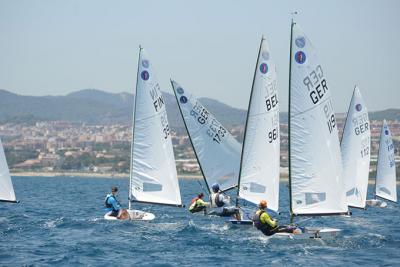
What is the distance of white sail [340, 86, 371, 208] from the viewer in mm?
37406

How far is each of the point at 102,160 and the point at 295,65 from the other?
15326 cm

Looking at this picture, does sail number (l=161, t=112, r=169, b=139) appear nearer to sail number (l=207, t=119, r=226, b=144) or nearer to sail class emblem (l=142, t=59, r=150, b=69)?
sail class emblem (l=142, t=59, r=150, b=69)

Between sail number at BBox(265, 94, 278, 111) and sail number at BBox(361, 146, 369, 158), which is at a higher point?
sail number at BBox(265, 94, 278, 111)

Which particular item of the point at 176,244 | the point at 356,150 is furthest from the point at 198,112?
the point at 176,244

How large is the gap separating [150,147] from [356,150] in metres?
11.8

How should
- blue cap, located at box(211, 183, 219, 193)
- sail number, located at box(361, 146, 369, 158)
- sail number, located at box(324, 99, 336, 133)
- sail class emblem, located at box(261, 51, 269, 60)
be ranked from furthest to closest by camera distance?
sail number, located at box(361, 146, 369, 158)
blue cap, located at box(211, 183, 219, 193)
sail class emblem, located at box(261, 51, 269, 60)
sail number, located at box(324, 99, 336, 133)

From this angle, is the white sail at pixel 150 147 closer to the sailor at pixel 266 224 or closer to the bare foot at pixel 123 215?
the bare foot at pixel 123 215

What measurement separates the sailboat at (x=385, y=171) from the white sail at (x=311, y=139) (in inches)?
820

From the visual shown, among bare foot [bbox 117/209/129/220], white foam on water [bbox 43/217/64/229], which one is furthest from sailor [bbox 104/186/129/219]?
white foam on water [bbox 43/217/64/229]

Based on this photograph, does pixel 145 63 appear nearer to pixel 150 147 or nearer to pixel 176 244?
pixel 150 147

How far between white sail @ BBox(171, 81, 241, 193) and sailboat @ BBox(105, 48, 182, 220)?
3.88m

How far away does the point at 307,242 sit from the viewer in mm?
24766

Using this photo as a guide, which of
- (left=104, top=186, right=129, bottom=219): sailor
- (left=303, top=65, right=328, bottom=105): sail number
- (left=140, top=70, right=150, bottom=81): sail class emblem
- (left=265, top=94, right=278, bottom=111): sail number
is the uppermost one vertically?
(left=140, top=70, right=150, bottom=81): sail class emblem

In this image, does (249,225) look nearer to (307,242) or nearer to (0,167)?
(307,242)
